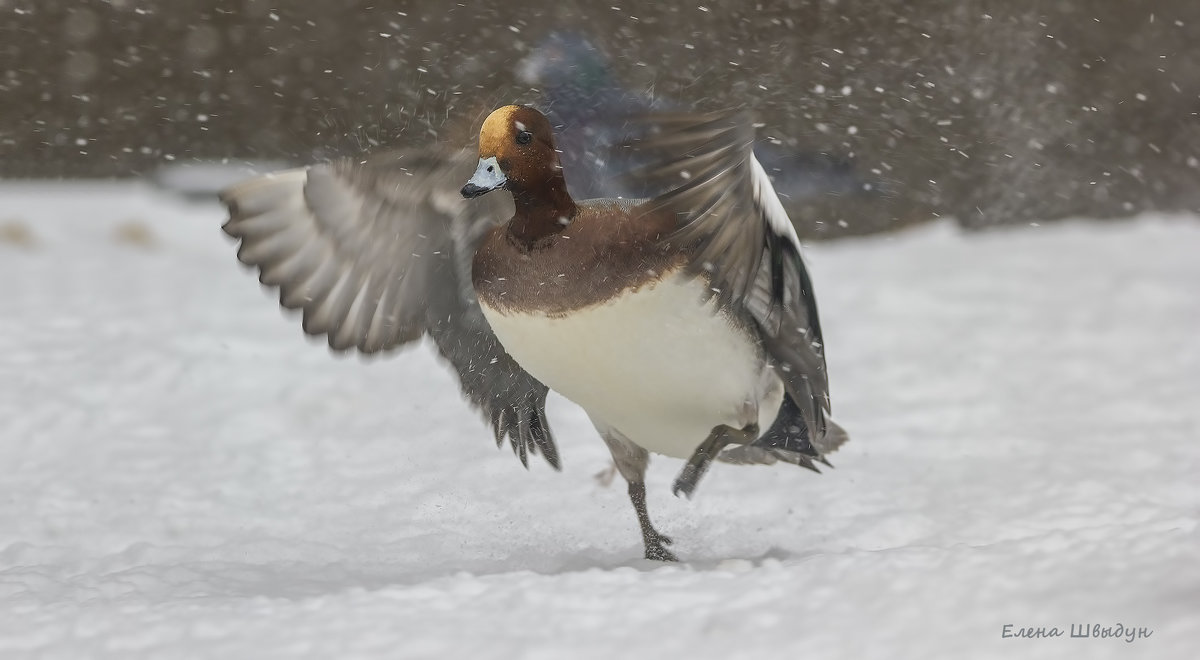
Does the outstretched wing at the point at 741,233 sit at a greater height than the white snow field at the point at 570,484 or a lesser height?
greater

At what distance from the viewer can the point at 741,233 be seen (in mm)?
2539

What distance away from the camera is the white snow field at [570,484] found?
218 centimetres

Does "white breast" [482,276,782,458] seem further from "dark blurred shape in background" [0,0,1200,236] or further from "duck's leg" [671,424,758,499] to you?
"dark blurred shape in background" [0,0,1200,236]

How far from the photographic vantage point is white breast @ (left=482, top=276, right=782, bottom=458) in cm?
259

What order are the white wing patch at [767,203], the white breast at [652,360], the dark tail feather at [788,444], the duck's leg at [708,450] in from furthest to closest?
1. the dark tail feather at [788,444]
2. the duck's leg at [708,450]
3. the white breast at [652,360]
4. the white wing patch at [767,203]

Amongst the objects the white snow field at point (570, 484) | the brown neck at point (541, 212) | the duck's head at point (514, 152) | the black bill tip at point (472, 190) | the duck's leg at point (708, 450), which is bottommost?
the white snow field at point (570, 484)

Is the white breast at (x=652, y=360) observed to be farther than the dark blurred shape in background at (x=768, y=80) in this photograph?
No

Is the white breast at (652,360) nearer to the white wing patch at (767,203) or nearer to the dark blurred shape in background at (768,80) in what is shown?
the white wing patch at (767,203)

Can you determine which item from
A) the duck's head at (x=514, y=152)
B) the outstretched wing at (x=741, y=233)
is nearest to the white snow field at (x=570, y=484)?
the outstretched wing at (x=741, y=233)

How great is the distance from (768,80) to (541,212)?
12.6ft

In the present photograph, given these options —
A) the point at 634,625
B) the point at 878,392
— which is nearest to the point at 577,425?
the point at 878,392

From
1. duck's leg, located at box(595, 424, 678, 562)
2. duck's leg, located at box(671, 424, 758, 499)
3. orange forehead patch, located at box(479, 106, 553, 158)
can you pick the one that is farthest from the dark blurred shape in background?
orange forehead patch, located at box(479, 106, 553, 158)

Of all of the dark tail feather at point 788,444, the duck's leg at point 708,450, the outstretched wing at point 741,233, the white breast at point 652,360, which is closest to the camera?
the outstretched wing at point 741,233

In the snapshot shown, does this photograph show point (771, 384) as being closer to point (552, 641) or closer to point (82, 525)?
point (552, 641)
